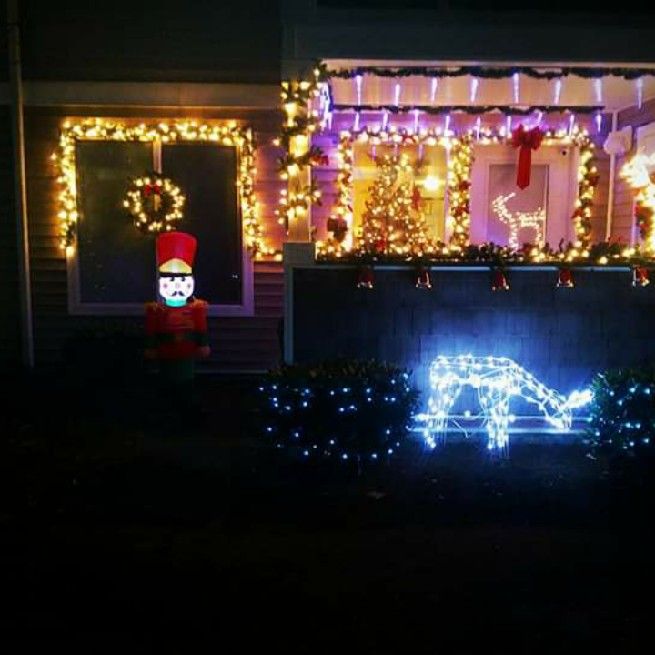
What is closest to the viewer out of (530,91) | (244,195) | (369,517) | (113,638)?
(113,638)

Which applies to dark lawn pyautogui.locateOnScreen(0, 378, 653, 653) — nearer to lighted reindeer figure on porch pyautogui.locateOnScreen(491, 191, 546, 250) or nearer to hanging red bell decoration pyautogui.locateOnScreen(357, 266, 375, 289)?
hanging red bell decoration pyautogui.locateOnScreen(357, 266, 375, 289)

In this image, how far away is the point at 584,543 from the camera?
185 inches

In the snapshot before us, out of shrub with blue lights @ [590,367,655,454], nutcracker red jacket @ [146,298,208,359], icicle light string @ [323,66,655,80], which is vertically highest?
icicle light string @ [323,66,655,80]

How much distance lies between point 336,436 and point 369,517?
863 millimetres

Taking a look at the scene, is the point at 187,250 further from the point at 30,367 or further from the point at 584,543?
the point at 584,543

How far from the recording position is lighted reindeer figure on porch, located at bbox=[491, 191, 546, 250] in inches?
397

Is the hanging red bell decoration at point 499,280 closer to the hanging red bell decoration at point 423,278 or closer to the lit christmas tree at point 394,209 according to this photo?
the hanging red bell decoration at point 423,278

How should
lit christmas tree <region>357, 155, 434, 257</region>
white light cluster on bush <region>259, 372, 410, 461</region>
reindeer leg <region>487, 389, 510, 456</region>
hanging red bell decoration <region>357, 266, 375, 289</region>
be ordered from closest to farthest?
white light cluster on bush <region>259, 372, 410, 461</region>
reindeer leg <region>487, 389, 510, 456</region>
hanging red bell decoration <region>357, 266, 375, 289</region>
lit christmas tree <region>357, 155, 434, 257</region>

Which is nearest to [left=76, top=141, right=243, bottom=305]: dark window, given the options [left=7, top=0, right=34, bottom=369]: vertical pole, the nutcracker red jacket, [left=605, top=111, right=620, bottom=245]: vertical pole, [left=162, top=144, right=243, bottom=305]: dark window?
[left=162, top=144, right=243, bottom=305]: dark window

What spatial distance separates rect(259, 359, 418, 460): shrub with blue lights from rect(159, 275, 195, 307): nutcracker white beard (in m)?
1.61

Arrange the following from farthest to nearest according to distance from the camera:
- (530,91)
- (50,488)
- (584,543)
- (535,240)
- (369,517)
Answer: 1. (535,240)
2. (530,91)
3. (50,488)
4. (369,517)
5. (584,543)

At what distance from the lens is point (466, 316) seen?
6914 millimetres

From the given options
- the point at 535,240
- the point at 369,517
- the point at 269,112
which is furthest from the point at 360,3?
the point at 369,517

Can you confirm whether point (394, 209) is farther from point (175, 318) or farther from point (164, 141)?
point (175, 318)
